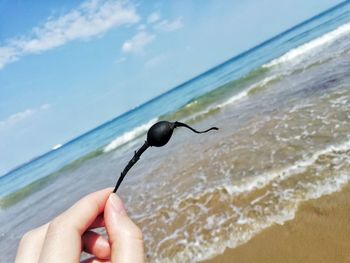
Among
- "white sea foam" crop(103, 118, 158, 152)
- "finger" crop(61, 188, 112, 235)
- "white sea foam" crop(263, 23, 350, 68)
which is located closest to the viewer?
"finger" crop(61, 188, 112, 235)

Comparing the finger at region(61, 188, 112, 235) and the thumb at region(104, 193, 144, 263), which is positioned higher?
the finger at region(61, 188, 112, 235)

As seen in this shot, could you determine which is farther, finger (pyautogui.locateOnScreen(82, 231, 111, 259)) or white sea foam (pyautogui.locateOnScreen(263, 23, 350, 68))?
white sea foam (pyautogui.locateOnScreen(263, 23, 350, 68))

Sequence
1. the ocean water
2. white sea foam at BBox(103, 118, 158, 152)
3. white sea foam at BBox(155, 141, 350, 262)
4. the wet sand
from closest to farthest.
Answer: the wet sand → white sea foam at BBox(155, 141, 350, 262) → the ocean water → white sea foam at BBox(103, 118, 158, 152)

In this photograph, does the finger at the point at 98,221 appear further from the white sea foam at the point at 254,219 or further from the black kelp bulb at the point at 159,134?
the white sea foam at the point at 254,219

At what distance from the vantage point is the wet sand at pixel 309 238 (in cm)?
371

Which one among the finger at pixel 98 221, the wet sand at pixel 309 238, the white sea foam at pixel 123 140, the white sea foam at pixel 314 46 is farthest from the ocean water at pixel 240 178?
the white sea foam at pixel 314 46

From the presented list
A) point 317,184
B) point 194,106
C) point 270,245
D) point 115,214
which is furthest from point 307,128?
point 194,106

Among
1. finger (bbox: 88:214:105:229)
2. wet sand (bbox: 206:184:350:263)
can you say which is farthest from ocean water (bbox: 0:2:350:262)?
finger (bbox: 88:214:105:229)

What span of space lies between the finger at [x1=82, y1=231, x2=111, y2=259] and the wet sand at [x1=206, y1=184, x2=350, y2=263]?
296 centimetres

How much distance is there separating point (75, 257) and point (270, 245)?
11.1ft

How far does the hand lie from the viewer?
3.64 feet

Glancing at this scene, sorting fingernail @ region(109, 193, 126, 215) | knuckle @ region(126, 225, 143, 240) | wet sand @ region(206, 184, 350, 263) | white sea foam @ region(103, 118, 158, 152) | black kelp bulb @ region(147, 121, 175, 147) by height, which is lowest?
white sea foam @ region(103, 118, 158, 152)

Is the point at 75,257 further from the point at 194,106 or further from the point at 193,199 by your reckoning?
the point at 194,106

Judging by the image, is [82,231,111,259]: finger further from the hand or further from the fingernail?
the fingernail
